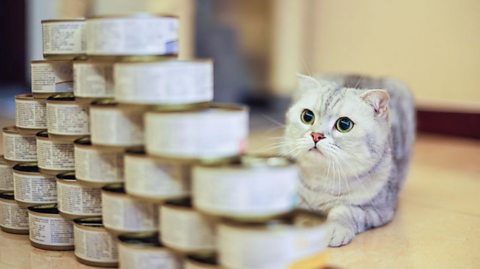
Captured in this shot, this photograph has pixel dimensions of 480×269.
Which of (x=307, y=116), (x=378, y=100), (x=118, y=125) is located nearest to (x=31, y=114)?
(x=118, y=125)

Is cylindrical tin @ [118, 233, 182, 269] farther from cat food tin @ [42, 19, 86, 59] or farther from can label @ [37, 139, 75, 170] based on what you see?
cat food tin @ [42, 19, 86, 59]

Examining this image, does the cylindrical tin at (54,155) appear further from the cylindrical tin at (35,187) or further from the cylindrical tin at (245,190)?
the cylindrical tin at (245,190)

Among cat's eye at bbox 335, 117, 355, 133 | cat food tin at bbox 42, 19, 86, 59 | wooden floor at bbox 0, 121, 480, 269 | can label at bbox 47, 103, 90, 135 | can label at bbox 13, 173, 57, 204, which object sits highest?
cat food tin at bbox 42, 19, 86, 59

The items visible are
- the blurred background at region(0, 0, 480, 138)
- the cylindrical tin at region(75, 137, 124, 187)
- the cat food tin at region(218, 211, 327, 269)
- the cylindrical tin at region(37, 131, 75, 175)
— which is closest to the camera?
the cat food tin at region(218, 211, 327, 269)

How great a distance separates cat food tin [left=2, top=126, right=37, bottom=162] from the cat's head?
0.56 m

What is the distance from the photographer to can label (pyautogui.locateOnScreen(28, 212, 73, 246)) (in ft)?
4.05

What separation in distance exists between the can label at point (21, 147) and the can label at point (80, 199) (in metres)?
0.15

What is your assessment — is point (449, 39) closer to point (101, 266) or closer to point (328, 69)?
point (328, 69)

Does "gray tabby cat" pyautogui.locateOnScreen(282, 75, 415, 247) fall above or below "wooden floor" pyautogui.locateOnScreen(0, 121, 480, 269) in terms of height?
above

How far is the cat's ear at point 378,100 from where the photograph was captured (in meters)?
1.36

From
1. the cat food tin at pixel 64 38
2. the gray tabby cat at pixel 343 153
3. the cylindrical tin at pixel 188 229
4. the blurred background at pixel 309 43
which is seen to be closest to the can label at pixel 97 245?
the cylindrical tin at pixel 188 229

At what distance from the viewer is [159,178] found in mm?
974

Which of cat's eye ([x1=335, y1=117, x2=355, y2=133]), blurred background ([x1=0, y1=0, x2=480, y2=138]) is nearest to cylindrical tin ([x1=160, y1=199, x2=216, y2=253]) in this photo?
cat's eye ([x1=335, y1=117, x2=355, y2=133])

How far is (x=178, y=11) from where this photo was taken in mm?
2955
